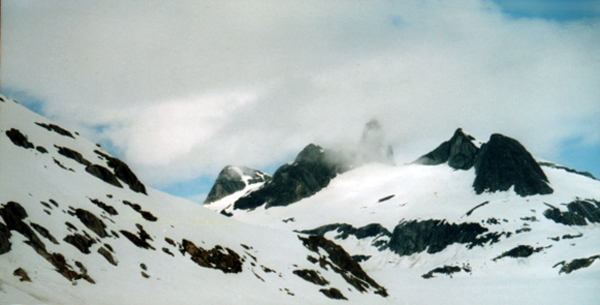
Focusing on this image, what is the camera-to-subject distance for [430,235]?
14612cm

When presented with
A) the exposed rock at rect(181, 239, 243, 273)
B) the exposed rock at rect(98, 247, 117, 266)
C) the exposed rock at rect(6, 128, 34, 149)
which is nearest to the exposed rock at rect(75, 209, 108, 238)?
the exposed rock at rect(98, 247, 117, 266)

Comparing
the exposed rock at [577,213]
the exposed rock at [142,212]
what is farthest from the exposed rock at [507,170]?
the exposed rock at [142,212]

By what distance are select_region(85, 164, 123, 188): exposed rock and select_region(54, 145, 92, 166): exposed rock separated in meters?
1.13

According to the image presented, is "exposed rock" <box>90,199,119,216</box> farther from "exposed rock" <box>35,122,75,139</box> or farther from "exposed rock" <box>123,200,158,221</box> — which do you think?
"exposed rock" <box>35,122,75,139</box>

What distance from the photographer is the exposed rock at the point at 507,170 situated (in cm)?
15450

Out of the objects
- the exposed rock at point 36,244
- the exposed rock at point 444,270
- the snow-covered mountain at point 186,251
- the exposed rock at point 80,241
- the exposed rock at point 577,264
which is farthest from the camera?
the exposed rock at point 444,270

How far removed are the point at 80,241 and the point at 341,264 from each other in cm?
4681

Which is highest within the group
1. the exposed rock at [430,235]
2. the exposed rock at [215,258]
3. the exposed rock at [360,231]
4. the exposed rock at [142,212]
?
the exposed rock at [360,231]

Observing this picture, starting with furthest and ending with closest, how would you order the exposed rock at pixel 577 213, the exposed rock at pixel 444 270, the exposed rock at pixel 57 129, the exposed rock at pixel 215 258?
the exposed rock at pixel 577 213, the exposed rock at pixel 444 270, the exposed rock at pixel 57 129, the exposed rock at pixel 215 258

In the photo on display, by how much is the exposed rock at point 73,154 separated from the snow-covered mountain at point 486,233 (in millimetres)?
55565

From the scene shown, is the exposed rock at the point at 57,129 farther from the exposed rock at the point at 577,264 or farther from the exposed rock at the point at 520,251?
the exposed rock at the point at 520,251

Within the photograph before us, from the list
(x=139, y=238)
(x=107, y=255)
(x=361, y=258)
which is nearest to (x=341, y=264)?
(x=139, y=238)

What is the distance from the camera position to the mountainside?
2203 centimetres

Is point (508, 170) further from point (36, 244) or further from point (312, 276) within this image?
point (36, 244)
